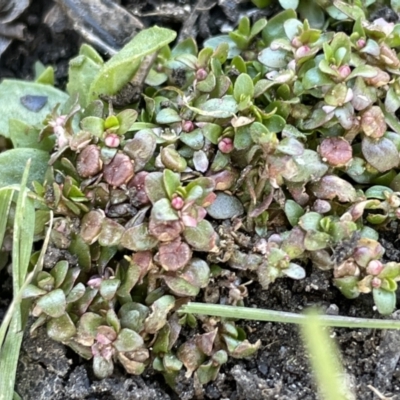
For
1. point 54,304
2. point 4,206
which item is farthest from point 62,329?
point 4,206

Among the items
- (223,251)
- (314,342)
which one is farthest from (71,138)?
(314,342)

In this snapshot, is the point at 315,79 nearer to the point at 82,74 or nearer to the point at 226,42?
the point at 226,42

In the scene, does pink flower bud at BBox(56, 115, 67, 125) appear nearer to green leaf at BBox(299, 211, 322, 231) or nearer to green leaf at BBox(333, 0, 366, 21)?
green leaf at BBox(299, 211, 322, 231)

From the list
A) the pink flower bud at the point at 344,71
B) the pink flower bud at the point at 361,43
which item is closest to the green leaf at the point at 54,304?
the pink flower bud at the point at 344,71

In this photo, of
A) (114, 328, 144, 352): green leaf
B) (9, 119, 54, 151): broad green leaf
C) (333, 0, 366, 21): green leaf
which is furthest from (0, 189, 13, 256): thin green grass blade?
(333, 0, 366, 21): green leaf

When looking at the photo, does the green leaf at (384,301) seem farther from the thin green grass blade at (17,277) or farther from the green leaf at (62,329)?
the thin green grass blade at (17,277)
